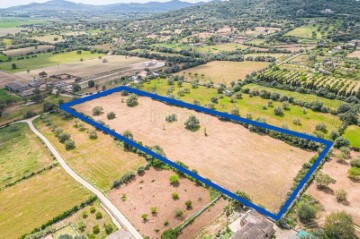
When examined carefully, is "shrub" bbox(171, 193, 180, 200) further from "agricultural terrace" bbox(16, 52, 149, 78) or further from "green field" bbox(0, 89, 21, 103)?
"agricultural terrace" bbox(16, 52, 149, 78)

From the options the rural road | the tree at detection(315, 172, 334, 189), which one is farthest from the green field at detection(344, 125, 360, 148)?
the rural road

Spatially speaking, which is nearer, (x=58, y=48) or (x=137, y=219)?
(x=137, y=219)

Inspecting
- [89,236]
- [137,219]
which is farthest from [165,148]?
[89,236]

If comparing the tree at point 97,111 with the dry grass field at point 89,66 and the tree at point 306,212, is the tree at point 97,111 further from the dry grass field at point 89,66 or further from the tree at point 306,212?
the tree at point 306,212

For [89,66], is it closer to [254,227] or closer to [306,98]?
[306,98]

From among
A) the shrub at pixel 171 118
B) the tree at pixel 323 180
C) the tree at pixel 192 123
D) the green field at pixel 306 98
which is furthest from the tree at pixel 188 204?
the green field at pixel 306 98

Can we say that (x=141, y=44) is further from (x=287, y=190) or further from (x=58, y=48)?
(x=287, y=190)

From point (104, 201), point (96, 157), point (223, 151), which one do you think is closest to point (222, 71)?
point (223, 151)
